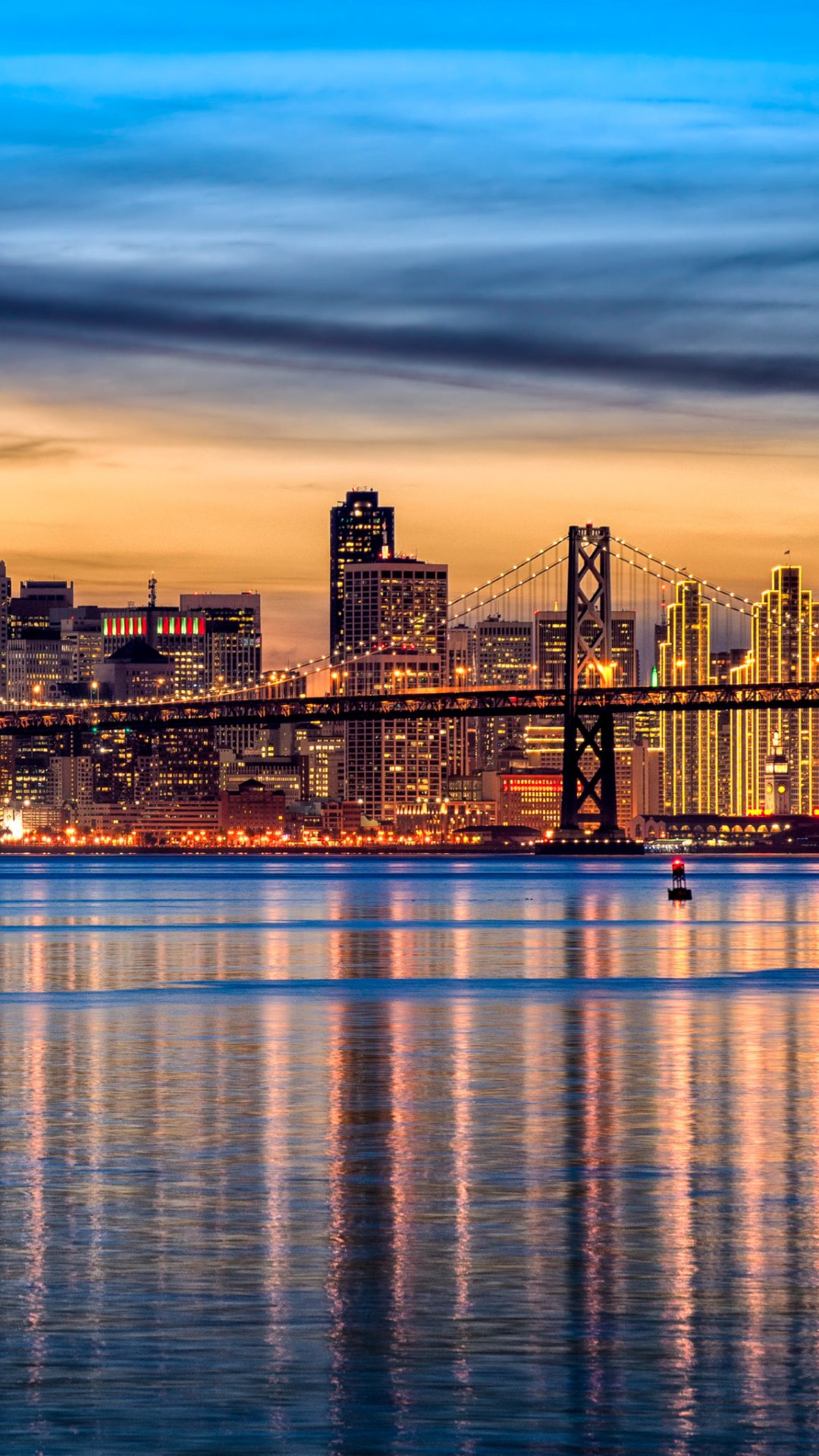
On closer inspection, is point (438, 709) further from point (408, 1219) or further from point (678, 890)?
point (408, 1219)

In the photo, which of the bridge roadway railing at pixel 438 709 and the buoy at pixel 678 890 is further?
the bridge roadway railing at pixel 438 709

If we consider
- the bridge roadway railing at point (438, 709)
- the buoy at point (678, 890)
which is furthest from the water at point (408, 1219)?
the bridge roadway railing at point (438, 709)

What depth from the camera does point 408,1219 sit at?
14.8m

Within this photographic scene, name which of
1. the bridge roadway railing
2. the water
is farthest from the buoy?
the water

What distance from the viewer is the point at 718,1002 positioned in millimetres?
34344

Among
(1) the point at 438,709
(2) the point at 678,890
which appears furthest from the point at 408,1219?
(1) the point at 438,709

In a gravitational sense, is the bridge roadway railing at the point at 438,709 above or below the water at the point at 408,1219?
above

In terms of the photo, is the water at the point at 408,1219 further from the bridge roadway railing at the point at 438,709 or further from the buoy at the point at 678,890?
the bridge roadway railing at the point at 438,709

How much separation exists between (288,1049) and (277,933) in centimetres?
3157

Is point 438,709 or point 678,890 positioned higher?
point 438,709

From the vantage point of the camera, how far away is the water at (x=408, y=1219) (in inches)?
395

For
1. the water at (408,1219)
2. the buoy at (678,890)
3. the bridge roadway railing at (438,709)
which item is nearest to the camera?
the water at (408,1219)

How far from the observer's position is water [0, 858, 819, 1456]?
10.0 m

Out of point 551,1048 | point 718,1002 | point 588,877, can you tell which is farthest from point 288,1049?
point 588,877
